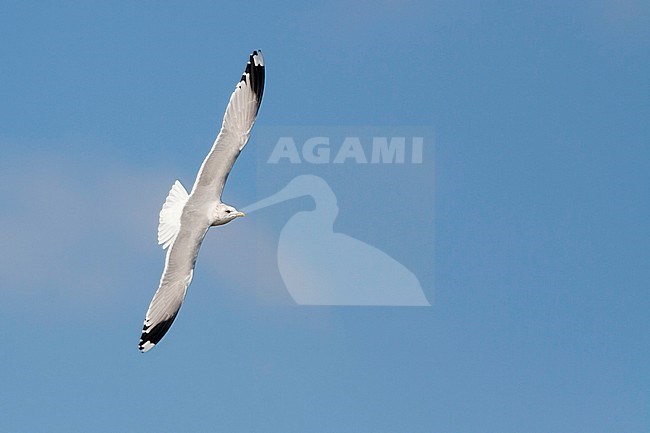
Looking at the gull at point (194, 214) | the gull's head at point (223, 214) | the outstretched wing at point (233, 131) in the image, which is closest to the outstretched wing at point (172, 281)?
the gull at point (194, 214)

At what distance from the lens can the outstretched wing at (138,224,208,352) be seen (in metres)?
6.41

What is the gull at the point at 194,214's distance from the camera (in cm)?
627

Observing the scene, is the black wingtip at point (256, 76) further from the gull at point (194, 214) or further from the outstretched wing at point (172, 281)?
the outstretched wing at point (172, 281)

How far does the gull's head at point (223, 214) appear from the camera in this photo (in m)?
6.34

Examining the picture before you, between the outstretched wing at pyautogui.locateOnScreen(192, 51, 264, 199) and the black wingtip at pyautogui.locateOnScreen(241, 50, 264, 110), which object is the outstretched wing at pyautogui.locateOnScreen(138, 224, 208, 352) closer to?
the outstretched wing at pyautogui.locateOnScreen(192, 51, 264, 199)

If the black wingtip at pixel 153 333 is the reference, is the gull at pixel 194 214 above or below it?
above

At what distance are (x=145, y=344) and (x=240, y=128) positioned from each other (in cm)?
141

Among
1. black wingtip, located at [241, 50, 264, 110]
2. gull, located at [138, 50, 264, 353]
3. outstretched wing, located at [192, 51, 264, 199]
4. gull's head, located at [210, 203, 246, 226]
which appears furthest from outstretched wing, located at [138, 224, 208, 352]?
black wingtip, located at [241, 50, 264, 110]

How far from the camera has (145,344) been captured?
635 centimetres

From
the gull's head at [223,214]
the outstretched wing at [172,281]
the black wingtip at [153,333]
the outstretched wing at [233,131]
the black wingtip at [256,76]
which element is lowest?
the black wingtip at [153,333]

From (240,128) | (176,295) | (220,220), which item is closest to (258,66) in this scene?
(240,128)

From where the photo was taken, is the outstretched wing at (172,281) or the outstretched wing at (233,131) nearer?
the outstretched wing at (233,131)

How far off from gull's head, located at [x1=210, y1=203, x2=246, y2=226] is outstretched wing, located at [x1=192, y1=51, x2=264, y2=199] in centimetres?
7

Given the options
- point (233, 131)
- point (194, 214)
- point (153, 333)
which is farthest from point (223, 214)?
point (153, 333)
